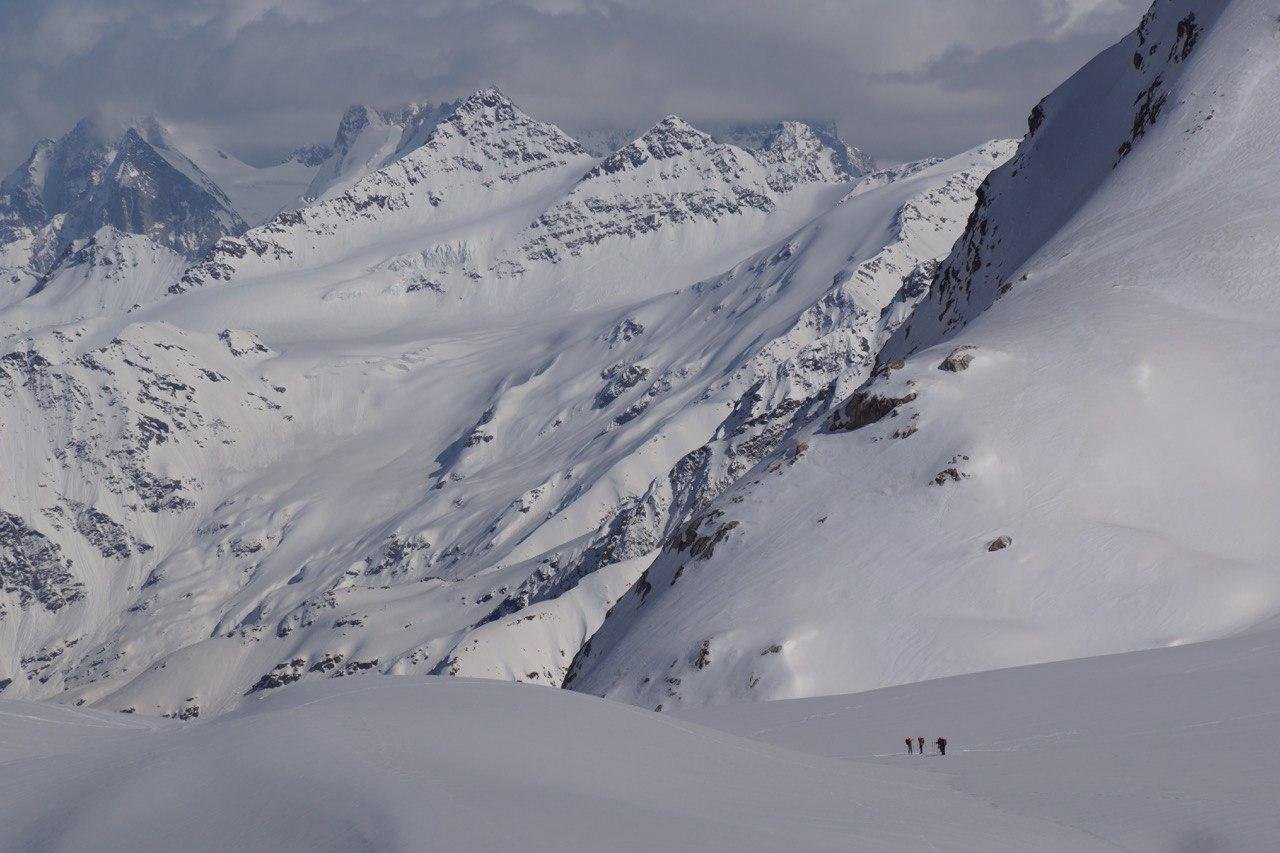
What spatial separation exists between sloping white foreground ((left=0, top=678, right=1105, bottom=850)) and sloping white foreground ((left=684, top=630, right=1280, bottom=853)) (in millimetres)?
2134

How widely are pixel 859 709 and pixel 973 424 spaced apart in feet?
120

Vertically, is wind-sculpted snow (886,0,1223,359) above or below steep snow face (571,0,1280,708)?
above

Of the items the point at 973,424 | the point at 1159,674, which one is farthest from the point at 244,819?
the point at 973,424

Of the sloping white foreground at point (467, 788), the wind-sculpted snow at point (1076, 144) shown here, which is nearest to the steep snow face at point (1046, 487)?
the wind-sculpted snow at point (1076, 144)

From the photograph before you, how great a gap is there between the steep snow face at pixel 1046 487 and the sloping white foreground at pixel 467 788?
3457 cm

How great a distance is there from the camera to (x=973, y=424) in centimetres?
8812

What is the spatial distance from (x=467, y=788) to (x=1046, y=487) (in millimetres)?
58277

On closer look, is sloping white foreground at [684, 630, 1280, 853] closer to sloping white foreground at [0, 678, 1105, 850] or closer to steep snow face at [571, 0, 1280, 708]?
sloping white foreground at [0, 678, 1105, 850]

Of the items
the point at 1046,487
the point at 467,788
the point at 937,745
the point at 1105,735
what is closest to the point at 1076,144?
the point at 1046,487

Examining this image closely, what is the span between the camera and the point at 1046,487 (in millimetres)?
82188

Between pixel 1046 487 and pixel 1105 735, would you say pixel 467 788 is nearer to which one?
pixel 1105 735

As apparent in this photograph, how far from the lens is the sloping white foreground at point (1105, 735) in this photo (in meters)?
34.3

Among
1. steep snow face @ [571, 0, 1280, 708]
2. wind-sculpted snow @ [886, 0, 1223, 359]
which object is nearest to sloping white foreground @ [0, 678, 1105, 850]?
steep snow face @ [571, 0, 1280, 708]

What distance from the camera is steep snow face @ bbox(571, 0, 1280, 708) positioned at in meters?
73.5
